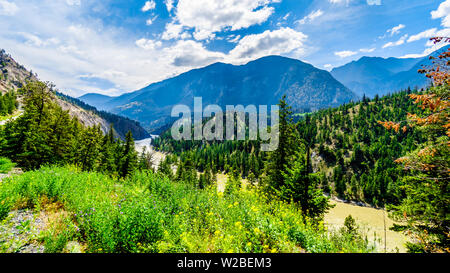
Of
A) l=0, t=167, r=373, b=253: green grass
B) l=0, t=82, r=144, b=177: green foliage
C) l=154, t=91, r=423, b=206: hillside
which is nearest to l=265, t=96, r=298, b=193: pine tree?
l=0, t=167, r=373, b=253: green grass

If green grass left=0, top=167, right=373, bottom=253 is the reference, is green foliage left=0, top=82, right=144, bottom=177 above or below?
above

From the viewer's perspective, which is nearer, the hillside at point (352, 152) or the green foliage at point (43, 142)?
the green foliage at point (43, 142)

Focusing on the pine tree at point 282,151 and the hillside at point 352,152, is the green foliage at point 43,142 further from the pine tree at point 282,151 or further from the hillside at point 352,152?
the hillside at point 352,152

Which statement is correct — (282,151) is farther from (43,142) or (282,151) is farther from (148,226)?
(43,142)

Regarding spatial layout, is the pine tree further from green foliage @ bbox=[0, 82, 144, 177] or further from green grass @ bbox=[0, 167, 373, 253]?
green foliage @ bbox=[0, 82, 144, 177]

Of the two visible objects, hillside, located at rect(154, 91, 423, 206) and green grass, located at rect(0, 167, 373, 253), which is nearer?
green grass, located at rect(0, 167, 373, 253)

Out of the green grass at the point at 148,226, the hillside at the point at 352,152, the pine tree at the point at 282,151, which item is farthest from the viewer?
the hillside at the point at 352,152

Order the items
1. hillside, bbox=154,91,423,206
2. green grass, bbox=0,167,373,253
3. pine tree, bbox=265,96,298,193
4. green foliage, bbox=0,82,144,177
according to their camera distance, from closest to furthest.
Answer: green grass, bbox=0,167,373,253 < green foliage, bbox=0,82,144,177 < pine tree, bbox=265,96,298,193 < hillside, bbox=154,91,423,206

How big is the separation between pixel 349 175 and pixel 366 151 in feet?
67.5

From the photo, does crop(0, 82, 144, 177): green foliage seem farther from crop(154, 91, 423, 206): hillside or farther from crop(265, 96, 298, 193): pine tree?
crop(154, 91, 423, 206): hillside

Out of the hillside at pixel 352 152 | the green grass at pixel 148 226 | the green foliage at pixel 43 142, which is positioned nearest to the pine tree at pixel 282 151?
the green grass at pixel 148 226

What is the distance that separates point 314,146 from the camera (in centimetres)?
13338

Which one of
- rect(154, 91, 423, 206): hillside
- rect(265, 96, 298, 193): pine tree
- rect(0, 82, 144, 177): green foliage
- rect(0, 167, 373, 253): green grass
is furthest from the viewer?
rect(154, 91, 423, 206): hillside
